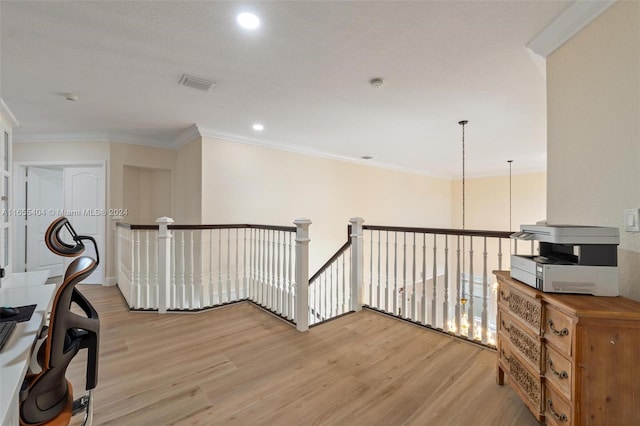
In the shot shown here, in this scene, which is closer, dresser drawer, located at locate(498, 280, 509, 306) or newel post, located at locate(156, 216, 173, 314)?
dresser drawer, located at locate(498, 280, 509, 306)

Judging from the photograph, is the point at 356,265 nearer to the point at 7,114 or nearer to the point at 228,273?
the point at 228,273

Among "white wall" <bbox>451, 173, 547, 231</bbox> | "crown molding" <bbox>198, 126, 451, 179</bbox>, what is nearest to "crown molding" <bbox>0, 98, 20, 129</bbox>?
"crown molding" <bbox>198, 126, 451, 179</bbox>

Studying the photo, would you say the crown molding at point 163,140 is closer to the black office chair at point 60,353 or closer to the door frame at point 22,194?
the door frame at point 22,194

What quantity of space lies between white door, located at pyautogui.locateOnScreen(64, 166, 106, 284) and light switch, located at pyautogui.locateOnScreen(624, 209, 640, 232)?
594 centimetres

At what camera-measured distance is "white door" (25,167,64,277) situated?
467 cm

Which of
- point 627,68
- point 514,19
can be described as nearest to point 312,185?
point 514,19

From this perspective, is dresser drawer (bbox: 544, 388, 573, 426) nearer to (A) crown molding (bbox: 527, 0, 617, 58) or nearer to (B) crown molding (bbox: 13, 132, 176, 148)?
(A) crown molding (bbox: 527, 0, 617, 58)

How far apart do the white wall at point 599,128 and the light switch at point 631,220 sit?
0.12 ft

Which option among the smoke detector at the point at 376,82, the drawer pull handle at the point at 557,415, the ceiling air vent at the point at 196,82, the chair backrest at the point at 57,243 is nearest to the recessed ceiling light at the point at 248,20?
the ceiling air vent at the point at 196,82

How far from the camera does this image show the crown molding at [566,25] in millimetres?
1576

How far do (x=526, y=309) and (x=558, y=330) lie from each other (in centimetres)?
23

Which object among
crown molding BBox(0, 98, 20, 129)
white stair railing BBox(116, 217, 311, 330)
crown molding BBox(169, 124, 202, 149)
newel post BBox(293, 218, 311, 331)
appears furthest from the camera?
crown molding BBox(169, 124, 202, 149)

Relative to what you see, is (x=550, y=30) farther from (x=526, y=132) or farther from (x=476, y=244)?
(x=476, y=244)

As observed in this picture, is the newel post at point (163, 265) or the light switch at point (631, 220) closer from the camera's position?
the light switch at point (631, 220)
